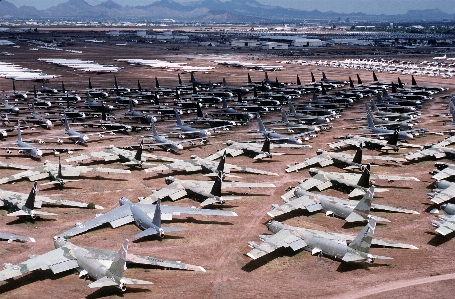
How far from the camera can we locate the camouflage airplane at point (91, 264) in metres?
44.5

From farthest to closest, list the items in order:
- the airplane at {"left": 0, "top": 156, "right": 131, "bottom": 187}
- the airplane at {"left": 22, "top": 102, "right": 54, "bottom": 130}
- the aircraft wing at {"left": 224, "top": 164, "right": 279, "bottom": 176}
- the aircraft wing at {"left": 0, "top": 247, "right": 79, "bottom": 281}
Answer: the airplane at {"left": 22, "top": 102, "right": 54, "bottom": 130}
the aircraft wing at {"left": 224, "top": 164, "right": 279, "bottom": 176}
the airplane at {"left": 0, "top": 156, "right": 131, "bottom": 187}
the aircraft wing at {"left": 0, "top": 247, "right": 79, "bottom": 281}

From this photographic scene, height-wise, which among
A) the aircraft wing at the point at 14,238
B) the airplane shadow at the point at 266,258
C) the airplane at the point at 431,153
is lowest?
the airplane shadow at the point at 266,258

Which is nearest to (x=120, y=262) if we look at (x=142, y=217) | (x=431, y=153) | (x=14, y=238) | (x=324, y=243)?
(x=142, y=217)

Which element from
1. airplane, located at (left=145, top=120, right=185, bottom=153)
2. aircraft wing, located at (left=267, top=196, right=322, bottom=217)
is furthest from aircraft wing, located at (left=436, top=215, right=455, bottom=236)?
airplane, located at (left=145, top=120, right=185, bottom=153)

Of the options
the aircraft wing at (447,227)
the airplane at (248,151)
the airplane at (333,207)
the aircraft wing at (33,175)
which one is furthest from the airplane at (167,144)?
the aircraft wing at (447,227)

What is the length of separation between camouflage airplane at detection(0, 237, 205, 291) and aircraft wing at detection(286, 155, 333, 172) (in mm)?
35207

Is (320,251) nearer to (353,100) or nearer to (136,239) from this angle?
(136,239)

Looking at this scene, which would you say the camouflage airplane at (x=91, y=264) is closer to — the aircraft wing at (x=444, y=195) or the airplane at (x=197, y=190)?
the airplane at (x=197, y=190)

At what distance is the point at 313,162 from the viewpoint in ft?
271

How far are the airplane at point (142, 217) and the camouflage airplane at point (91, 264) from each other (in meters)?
5.53

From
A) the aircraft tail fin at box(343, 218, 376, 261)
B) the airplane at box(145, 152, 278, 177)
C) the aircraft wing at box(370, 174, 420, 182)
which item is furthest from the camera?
the airplane at box(145, 152, 278, 177)

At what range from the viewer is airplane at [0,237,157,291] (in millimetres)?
44438

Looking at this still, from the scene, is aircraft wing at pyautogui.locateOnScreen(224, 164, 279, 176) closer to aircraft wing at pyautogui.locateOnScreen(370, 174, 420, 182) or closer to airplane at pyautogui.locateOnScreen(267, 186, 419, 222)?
airplane at pyautogui.locateOnScreen(267, 186, 419, 222)

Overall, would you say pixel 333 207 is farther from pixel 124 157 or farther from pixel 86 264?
pixel 124 157
